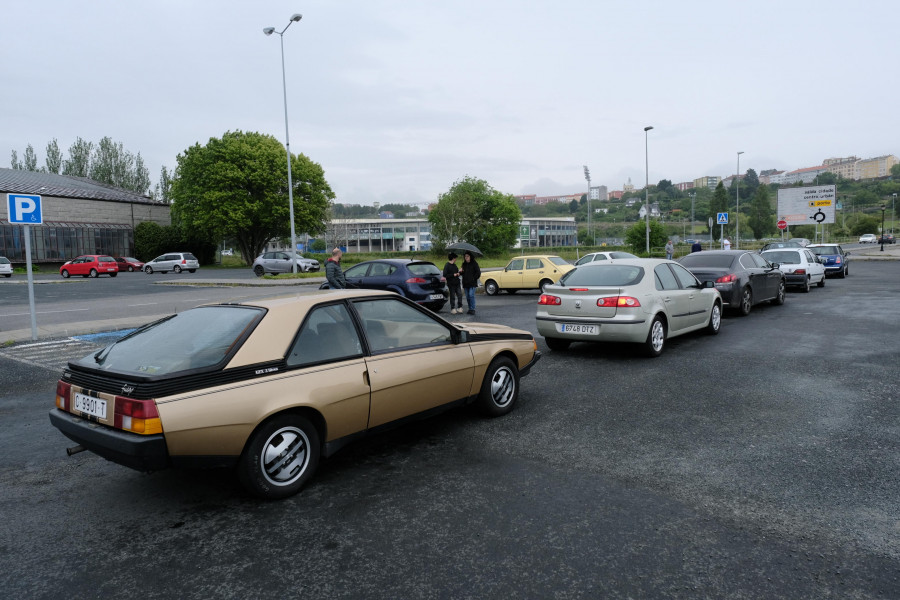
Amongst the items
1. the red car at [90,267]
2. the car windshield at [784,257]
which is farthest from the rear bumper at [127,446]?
the red car at [90,267]

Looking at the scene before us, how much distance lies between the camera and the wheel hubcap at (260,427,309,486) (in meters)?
3.92

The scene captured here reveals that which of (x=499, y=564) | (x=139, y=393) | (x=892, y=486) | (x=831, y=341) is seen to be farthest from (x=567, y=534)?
(x=831, y=341)

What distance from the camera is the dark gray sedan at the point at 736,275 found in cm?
1301

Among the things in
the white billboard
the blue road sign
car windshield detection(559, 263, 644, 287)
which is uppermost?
the white billboard

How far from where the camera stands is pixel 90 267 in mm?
42438

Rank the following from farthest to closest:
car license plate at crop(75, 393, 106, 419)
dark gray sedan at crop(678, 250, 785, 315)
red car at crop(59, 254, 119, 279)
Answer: red car at crop(59, 254, 119, 279) → dark gray sedan at crop(678, 250, 785, 315) → car license plate at crop(75, 393, 106, 419)

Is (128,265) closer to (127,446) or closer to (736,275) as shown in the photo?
(736,275)

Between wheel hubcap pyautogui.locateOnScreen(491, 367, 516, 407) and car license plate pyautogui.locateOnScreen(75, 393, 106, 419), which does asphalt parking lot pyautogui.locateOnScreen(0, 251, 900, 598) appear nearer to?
wheel hubcap pyautogui.locateOnScreen(491, 367, 516, 407)

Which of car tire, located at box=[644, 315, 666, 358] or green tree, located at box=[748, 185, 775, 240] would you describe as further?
green tree, located at box=[748, 185, 775, 240]

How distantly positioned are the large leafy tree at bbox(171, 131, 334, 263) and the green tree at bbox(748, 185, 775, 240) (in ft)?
312

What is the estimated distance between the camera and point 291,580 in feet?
9.75

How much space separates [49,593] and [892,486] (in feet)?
16.6

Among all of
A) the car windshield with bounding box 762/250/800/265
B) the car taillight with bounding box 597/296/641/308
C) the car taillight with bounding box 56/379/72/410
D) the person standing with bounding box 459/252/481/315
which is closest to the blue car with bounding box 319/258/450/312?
the person standing with bounding box 459/252/481/315

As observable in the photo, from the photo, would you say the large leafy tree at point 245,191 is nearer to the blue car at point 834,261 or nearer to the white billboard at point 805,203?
the white billboard at point 805,203
